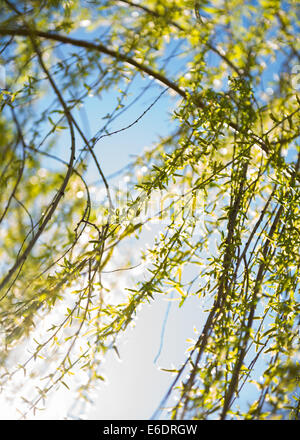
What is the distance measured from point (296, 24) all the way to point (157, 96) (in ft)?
1.44

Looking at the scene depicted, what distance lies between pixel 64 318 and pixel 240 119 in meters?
0.79

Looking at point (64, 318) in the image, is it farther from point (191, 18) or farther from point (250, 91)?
point (191, 18)

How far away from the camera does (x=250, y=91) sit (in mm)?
1033

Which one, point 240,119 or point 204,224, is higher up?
point 240,119

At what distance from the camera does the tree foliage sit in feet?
2.87

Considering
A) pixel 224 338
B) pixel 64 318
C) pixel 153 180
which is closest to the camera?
pixel 224 338

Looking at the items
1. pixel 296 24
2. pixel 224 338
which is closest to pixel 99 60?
pixel 296 24

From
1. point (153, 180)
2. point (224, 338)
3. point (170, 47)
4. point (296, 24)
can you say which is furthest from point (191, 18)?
point (224, 338)

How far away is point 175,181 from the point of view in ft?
3.34

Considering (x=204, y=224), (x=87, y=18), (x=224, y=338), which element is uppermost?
(x=87, y=18)

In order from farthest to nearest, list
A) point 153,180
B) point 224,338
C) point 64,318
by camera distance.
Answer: point 153,180 → point 64,318 → point 224,338

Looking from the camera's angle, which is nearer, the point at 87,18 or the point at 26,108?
the point at 26,108

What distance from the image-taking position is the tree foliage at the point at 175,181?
0.87 meters

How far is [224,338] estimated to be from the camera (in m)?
0.82
